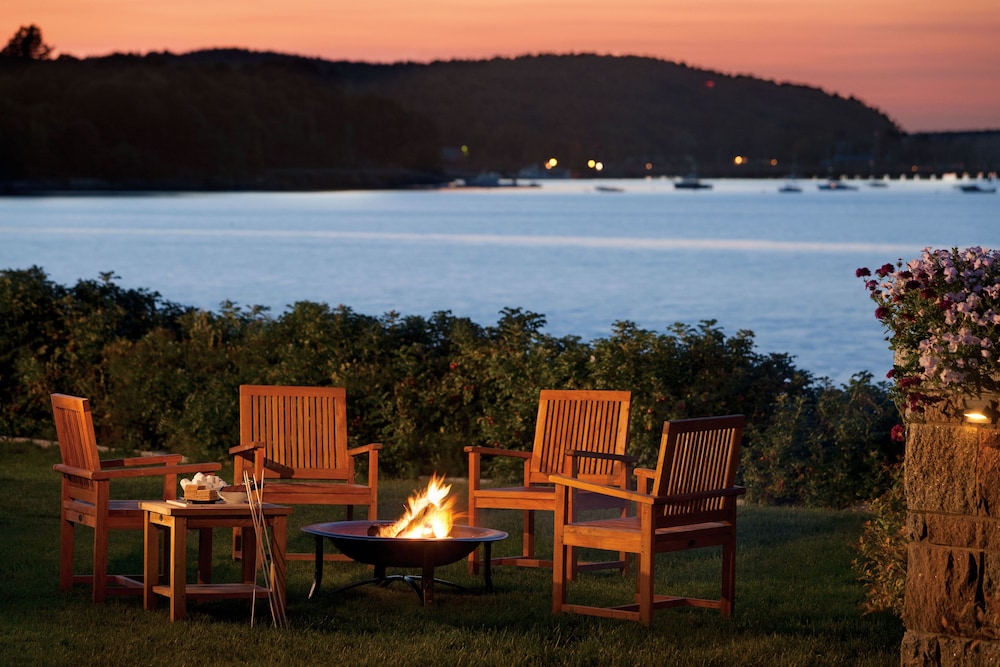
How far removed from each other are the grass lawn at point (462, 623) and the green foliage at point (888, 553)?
9 cm

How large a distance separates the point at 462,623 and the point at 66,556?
5.65 ft

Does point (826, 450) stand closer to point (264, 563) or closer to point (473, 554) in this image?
point (473, 554)

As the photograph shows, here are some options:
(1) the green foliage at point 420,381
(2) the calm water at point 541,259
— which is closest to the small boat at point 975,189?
(2) the calm water at point 541,259

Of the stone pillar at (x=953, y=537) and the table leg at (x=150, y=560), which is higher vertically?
the stone pillar at (x=953, y=537)

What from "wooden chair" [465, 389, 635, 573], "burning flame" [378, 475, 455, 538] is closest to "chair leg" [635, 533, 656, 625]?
"burning flame" [378, 475, 455, 538]

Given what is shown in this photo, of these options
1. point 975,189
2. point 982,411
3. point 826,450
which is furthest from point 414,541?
point 975,189

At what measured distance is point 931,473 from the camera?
4.61m

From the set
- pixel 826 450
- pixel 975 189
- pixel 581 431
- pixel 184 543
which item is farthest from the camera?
pixel 975 189

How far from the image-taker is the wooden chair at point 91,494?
19.1 ft

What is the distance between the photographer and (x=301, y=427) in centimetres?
712

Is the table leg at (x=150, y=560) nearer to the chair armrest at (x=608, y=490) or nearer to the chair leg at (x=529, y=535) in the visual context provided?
the chair armrest at (x=608, y=490)

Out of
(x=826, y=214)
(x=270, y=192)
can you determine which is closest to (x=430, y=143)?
(x=270, y=192)

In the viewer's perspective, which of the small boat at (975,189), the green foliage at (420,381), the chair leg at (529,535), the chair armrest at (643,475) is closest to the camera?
the chair armrest at (643,475)

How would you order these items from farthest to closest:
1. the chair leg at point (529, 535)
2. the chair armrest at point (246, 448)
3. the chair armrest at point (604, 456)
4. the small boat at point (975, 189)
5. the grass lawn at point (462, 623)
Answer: the small boat at point (975, 189), the chair leg at point (529, 535), the chair armrest at point (604, 456), the chair armrest at point (246, 448), the grass lawn at point (462, 623)
